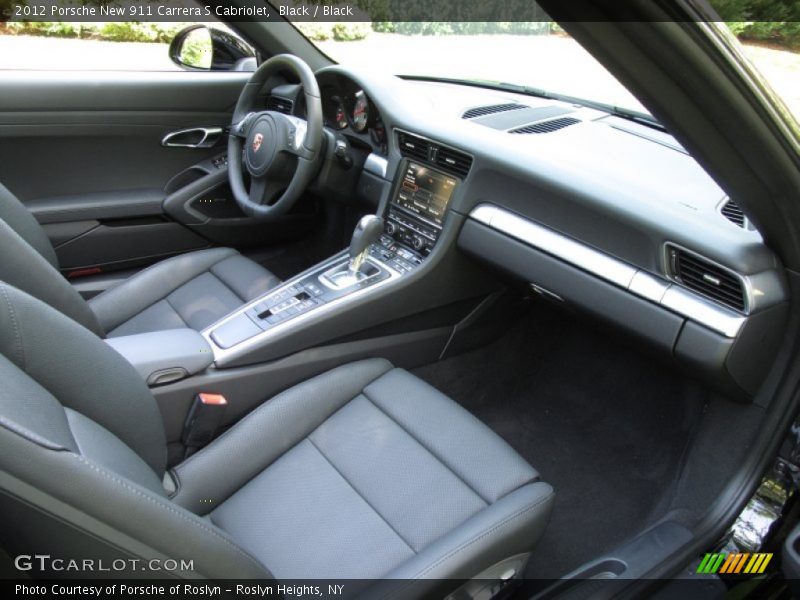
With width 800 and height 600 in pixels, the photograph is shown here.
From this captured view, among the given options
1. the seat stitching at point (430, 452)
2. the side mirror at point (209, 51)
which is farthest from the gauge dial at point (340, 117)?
the seat stitching at point (430, 452)

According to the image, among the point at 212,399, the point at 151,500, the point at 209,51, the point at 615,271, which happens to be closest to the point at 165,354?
the point at 212,399

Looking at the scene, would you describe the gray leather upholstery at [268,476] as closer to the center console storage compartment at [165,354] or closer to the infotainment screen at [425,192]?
the center console storage compartment at [165,354]

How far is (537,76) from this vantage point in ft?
8.28

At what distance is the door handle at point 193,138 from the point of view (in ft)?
9.16

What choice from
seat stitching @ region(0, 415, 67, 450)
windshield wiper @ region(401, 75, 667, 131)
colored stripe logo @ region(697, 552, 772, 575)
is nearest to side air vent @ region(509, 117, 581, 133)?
windshield wiper @ region(401, 75, 667, 131)

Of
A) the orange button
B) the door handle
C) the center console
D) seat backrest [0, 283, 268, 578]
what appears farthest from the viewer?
the door handle

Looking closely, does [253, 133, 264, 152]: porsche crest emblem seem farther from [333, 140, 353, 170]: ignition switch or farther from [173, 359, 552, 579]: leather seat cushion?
[173, 359, 552, 579]: leather seat cushion

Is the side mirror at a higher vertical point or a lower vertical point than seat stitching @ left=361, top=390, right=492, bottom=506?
higher

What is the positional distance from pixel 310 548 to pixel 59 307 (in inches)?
30.2

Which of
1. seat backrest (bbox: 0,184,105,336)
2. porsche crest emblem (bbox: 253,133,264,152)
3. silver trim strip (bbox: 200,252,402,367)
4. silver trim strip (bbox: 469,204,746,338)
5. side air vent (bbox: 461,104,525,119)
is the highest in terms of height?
side air vent (bbox: 461,104,525,119)

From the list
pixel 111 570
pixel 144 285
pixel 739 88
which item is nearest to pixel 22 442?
pixel 111 570

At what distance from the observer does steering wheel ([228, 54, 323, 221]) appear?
2.25m

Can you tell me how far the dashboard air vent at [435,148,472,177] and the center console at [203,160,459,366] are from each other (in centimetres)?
3

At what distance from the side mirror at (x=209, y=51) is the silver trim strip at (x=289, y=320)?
48.2 inches
